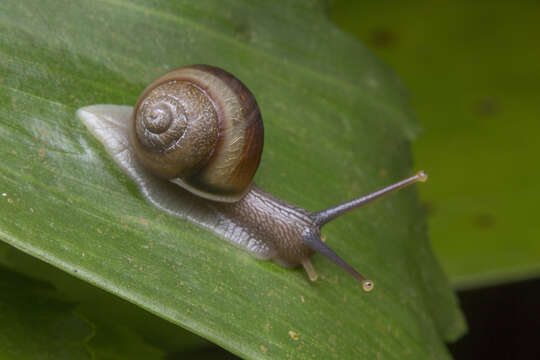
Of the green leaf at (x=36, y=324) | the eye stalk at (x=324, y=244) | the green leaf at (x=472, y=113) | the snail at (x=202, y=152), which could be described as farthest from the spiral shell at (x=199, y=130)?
the green leaf at (x=472, y=113)

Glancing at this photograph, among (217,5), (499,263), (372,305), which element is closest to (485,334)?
(499,263)

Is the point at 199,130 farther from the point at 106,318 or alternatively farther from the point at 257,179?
the point at 106,318

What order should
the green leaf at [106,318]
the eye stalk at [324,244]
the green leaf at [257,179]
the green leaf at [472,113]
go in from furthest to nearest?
the green leaf at [472,113] → the eye stalk at [324,244] → the green leaf at [106,318] → the green leaf at [257,179]

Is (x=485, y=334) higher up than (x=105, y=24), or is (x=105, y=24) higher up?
(x=105, y=24)

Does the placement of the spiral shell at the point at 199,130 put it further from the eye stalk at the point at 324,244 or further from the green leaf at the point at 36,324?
the green leaf at the point at 36,324

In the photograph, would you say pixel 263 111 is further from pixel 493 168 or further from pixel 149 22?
pixel 493 168

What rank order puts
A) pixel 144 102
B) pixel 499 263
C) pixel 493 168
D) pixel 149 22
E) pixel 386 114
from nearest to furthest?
pixel 144 102 < pixel 149 22 < pixel 386 114 < pixel 499 263 < pixel 493 168
